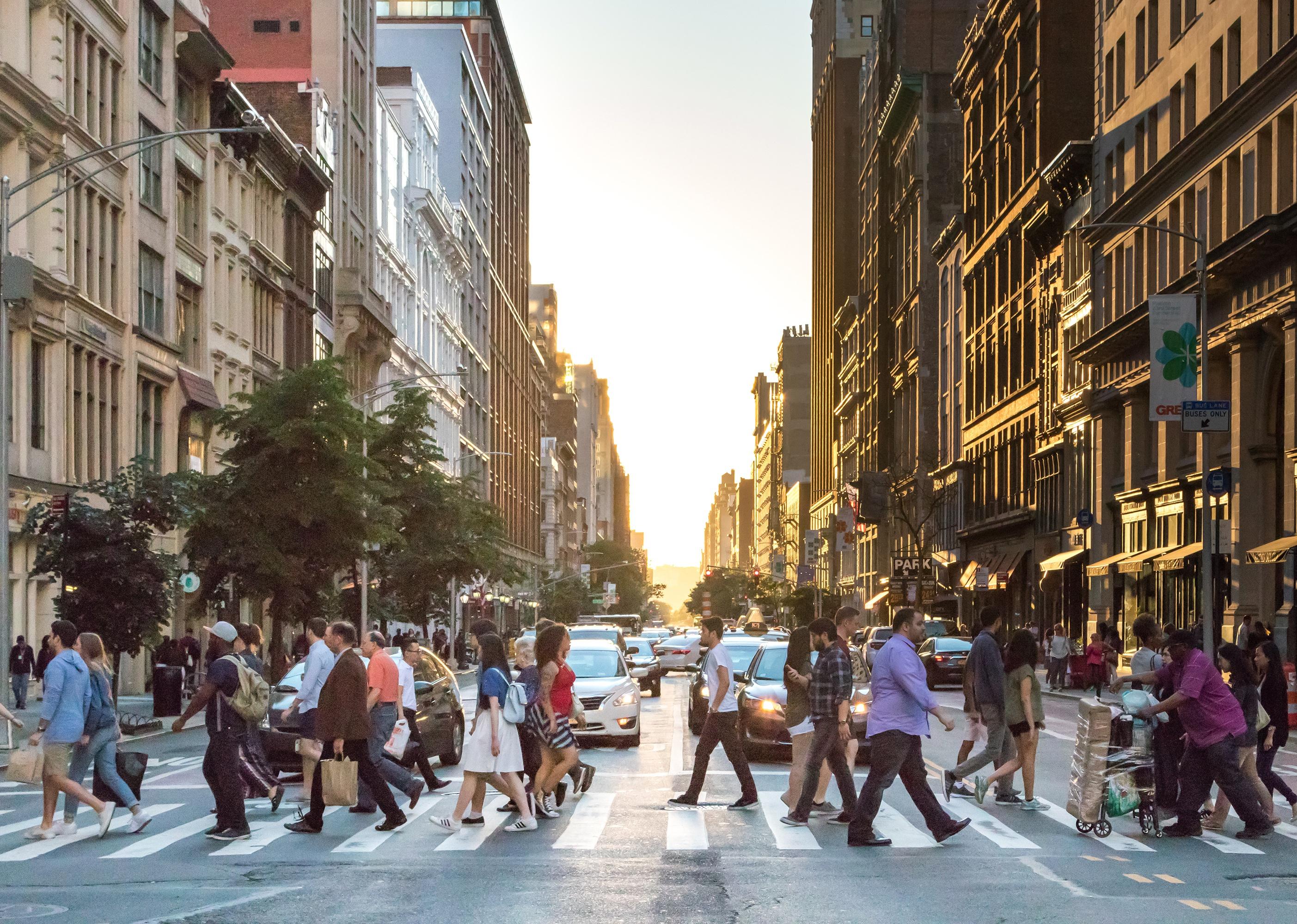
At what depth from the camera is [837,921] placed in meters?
10.9

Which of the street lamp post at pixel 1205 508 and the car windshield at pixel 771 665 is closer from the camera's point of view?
the car windshield at pixel 771 665

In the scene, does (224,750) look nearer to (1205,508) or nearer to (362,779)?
(362,779)

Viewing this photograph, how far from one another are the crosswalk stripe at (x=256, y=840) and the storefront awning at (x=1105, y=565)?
1563 inches

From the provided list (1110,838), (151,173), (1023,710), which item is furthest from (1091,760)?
(151,173)

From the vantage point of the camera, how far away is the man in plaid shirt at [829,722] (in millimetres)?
16281

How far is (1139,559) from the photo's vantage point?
5075 centimetres

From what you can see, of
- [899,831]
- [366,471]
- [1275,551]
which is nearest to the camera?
[899,831]

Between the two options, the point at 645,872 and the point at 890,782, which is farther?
the point at 890,782

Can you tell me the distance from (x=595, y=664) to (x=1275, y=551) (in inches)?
664

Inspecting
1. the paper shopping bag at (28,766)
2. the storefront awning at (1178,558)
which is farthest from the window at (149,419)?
the paper shopping bag at (28,766)

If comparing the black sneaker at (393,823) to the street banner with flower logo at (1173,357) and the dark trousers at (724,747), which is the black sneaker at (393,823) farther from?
the street banner with flower logo at (1173,357)

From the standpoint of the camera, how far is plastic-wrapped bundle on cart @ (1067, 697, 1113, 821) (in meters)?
15.2

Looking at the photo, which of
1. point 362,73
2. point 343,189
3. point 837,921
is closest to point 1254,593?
point 837,921

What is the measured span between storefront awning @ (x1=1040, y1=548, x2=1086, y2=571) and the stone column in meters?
16.2
